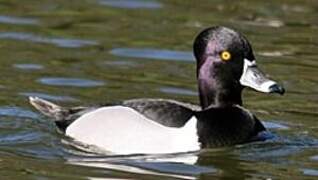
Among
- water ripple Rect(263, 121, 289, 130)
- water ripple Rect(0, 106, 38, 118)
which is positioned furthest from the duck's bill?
water ripple Rect(0, 106, 38, 118)

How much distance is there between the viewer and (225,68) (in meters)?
10.2

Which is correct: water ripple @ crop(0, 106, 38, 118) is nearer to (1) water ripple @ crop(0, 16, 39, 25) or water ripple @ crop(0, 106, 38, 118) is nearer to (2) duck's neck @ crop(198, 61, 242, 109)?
(2) duck's neck @ crop(198, 61, 242, 109)

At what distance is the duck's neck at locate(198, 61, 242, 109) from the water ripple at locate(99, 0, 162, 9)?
5616 millimetres

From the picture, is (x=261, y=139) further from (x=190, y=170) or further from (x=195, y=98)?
(x=195, y=98)

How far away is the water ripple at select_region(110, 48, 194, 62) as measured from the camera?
13445mm

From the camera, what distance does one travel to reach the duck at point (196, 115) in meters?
9.76

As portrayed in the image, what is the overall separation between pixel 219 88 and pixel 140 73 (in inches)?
96.2

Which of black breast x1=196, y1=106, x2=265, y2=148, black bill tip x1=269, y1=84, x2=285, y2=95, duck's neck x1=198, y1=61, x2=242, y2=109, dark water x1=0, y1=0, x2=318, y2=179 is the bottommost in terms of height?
dark water x1=0, y1=0, x2=318, y2=179

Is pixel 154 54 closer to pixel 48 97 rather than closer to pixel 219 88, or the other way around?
pixel 48 97

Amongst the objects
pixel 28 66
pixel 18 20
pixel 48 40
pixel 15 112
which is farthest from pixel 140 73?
pixel 18 20

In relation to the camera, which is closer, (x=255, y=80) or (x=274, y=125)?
(x=255, y=80)

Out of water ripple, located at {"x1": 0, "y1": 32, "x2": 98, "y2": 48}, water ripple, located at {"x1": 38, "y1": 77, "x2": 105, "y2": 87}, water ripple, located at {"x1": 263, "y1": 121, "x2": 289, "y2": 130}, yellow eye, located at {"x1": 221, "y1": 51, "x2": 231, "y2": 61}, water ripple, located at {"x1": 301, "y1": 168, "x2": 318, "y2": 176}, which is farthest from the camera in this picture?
water ripple, located at {"x1": 0, "y1": 32, "x2": 98, "y2": 48}

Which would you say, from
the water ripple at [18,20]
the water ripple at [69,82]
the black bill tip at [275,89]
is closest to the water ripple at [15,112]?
the water ripple at [69,82]

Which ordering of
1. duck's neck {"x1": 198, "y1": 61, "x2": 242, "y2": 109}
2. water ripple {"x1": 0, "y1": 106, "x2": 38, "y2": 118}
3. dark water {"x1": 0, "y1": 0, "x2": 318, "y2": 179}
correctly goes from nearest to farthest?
dark water {"x1": 0, "y1": 0, "x2": 318, "y2": 179} → duck's neck {"x1": 198, "y1": 61, "x2": 242, "y2": 109} → water ripple {"x1": 0, "y1": 106, "x2": 38, "y2": 118}
